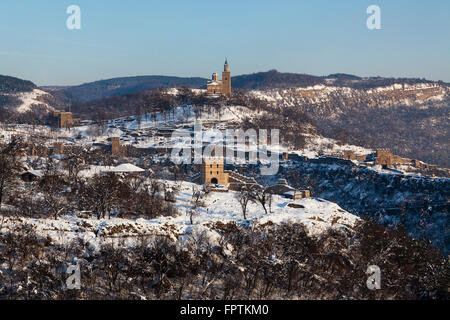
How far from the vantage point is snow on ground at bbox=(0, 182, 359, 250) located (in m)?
26.0

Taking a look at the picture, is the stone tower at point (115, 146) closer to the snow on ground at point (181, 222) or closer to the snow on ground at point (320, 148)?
the snow on ground at point (320, 148)

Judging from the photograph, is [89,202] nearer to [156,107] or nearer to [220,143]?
[220,143]

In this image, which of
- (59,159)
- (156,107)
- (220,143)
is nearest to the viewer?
(59,159)

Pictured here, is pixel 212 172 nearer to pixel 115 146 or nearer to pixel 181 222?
pixel 181 222

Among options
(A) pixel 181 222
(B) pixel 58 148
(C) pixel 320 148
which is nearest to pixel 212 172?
(A) pixel 181 222

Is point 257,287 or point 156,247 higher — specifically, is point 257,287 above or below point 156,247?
below

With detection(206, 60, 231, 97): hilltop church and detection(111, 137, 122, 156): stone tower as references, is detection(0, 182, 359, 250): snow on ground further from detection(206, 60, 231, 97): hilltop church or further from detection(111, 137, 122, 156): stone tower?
detection(206, 60, 231, 97): hilltop church

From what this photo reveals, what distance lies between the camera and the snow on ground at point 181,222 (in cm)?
2603

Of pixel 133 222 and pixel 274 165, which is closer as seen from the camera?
pixel 133 222

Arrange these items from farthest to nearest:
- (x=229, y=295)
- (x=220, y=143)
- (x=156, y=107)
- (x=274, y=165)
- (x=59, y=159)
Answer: (x=156, y=107), (x=220, y=143), (x=274, y=165), (x=59, y=159), (x=229, y=295)

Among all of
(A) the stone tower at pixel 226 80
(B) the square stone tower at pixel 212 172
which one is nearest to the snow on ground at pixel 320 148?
(A) the stone tower at pixel 226 80

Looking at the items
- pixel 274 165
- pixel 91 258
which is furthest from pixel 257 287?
pixel 274 165

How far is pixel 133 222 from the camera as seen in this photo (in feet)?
93.8
